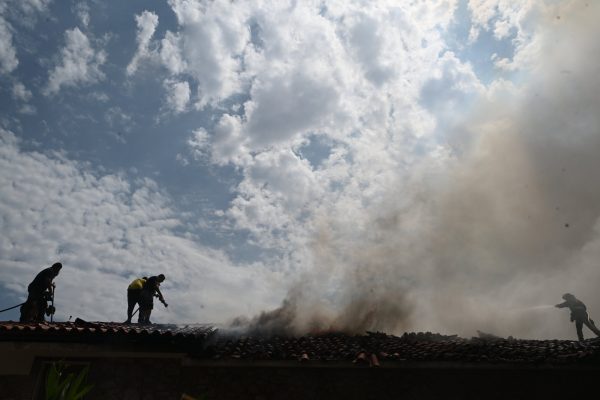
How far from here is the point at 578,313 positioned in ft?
50.2

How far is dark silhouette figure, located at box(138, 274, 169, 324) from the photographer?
13547mm

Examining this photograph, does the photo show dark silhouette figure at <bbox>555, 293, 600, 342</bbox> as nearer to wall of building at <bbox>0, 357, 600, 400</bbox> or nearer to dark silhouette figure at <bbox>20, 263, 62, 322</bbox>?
wall of building at <bbox>0, 357, 600, 400</bbox>

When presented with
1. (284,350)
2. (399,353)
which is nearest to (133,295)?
(284,350)

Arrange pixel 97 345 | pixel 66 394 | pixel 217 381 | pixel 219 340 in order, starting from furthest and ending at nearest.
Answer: pixel 219 340
pixel 217 381
pixel 97 345
pixel 66 394

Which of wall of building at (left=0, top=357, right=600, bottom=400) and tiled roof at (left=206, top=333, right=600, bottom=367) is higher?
tiled roof at (left=206, top=333, right=600, bottom=367)

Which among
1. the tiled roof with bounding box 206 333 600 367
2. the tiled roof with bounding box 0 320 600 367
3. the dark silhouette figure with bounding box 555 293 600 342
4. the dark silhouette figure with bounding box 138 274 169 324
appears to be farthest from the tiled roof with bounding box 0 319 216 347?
the dark silhouette figure with bounding box 555 293 600 342

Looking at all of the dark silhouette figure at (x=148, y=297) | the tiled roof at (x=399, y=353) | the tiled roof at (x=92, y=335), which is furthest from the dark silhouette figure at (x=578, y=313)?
the dark silhouette figure at (x=148, y=297)

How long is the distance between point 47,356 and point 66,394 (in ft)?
18.9

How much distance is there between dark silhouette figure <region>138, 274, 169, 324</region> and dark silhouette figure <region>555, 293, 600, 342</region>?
14375mm

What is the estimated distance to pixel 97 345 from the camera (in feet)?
26.0

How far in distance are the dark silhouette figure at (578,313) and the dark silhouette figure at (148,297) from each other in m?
14.4

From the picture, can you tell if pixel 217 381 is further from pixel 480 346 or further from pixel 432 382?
pixel 480 346

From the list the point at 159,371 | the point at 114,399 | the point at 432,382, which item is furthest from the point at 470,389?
the point at 114,399

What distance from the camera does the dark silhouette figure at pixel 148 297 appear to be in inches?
533
